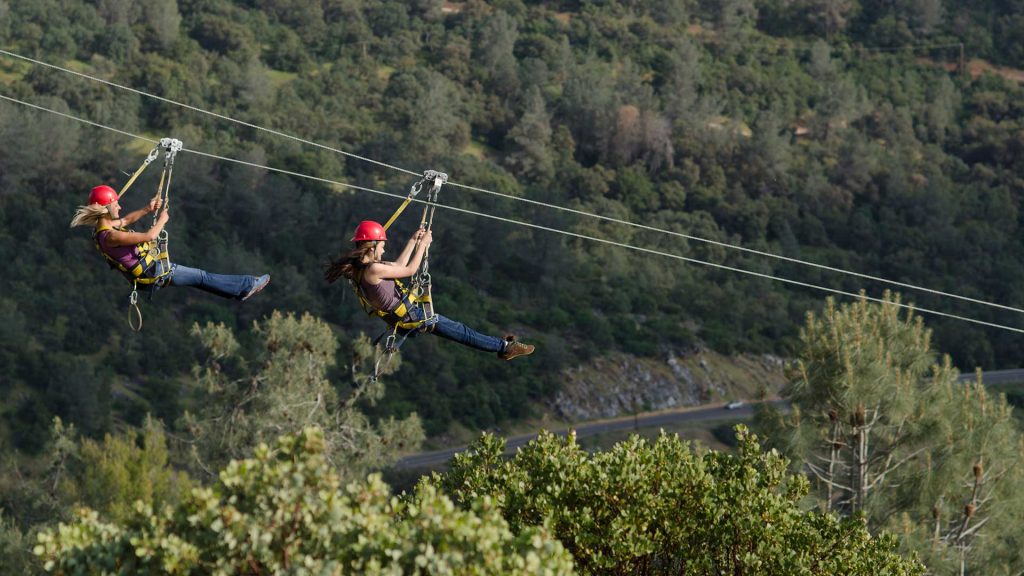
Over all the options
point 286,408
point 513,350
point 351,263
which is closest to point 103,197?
point 351,263

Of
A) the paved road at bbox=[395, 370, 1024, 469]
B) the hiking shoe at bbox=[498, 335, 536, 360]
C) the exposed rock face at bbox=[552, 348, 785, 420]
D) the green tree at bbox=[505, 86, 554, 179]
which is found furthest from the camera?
the green tree at bbox=[505, 86, 554, 179]

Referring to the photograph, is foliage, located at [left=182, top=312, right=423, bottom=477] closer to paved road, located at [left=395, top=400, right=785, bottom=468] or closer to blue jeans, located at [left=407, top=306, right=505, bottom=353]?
paved road, located at [left=395, top=400, right=785, bottom=468]

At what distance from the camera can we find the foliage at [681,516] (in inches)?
515

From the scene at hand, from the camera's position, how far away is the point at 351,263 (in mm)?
13523

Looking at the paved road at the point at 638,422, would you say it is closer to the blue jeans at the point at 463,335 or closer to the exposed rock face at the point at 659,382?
the exposed rock face at the point at 659,382

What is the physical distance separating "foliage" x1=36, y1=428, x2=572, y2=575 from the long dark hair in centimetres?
371

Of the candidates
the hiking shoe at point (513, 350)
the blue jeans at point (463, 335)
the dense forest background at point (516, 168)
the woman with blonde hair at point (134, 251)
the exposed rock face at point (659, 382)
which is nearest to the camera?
the woman with blonde hair at point (134, 251)

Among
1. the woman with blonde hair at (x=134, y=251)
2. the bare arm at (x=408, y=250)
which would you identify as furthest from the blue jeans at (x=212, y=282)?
the bare arm at (x=408, y=250)

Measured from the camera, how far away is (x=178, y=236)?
59.2 m

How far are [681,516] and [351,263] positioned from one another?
12.8 ft

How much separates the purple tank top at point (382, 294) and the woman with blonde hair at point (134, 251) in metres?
0.97

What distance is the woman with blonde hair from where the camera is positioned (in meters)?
13.7

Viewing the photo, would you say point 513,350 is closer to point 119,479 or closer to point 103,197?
point 103,197

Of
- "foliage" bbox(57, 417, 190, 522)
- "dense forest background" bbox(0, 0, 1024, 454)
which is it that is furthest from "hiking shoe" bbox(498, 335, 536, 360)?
"dense forest background" bbox(0, 0, 1024, 454)
